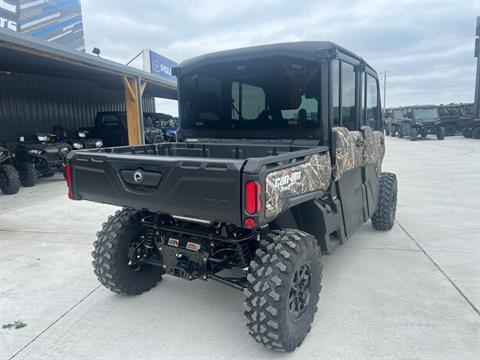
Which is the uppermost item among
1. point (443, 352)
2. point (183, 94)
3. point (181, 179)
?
point (183, 94)

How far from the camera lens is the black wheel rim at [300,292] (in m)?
2.65

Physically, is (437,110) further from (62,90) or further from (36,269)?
(36,269)

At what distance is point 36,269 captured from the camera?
13.3ft

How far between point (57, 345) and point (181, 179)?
5.15 feet

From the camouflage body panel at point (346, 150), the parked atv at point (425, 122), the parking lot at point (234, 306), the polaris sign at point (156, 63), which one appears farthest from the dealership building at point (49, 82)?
the parked atv at point (425, 122)

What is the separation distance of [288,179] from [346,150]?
1228 mm

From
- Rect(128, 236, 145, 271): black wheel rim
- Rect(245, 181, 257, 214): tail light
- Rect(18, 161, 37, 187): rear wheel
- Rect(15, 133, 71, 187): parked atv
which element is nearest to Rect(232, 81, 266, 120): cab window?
Rect(128, 236, 145, 271): black wheel rim

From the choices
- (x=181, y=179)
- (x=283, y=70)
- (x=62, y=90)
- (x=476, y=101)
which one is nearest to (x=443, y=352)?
(x=181, y=179)

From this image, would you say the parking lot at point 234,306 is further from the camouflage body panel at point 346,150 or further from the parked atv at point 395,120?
the parked atv at point 395,120

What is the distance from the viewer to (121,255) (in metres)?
3.25

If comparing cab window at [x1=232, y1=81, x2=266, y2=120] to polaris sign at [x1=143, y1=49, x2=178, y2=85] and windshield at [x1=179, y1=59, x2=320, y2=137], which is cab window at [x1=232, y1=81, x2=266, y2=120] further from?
polaris sign at [x1=143, y1=49, x2=178, y2=85]

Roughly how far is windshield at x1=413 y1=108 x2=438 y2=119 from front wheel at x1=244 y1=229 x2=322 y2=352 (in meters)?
24.1

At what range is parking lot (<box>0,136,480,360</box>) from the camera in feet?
8.62

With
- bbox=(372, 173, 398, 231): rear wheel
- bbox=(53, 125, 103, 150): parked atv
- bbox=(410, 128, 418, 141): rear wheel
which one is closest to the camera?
bbox=(372, 173, 398, 231): rear wheel
